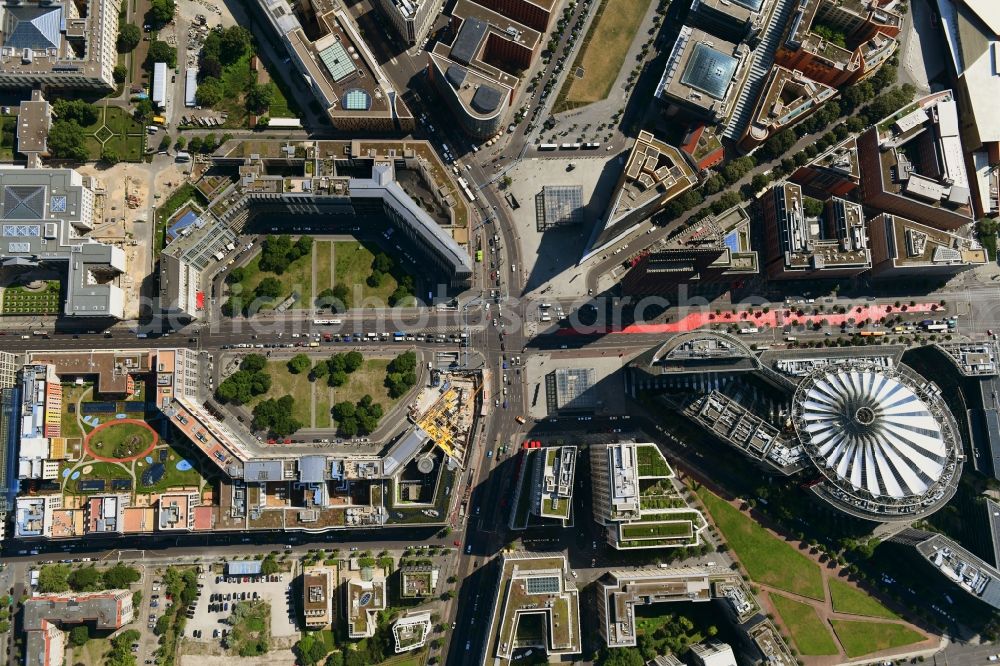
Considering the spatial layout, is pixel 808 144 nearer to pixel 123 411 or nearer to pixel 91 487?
pixel 123 411

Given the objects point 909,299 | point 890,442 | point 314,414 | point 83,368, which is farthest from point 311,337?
point 909,299

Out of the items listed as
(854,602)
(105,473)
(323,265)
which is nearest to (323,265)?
(323,265)

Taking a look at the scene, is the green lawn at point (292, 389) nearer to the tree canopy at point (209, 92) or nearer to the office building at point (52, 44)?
the tree canopy at point (209, 92)

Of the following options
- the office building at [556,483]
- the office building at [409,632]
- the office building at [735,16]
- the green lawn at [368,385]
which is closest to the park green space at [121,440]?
the green lawn at [368,385]

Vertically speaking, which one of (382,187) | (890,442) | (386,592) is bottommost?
(386,592)

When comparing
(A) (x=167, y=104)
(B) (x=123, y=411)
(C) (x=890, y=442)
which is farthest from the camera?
(A) (x=167, y=104)

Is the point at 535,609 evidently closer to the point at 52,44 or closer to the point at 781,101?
the point at 781,101
